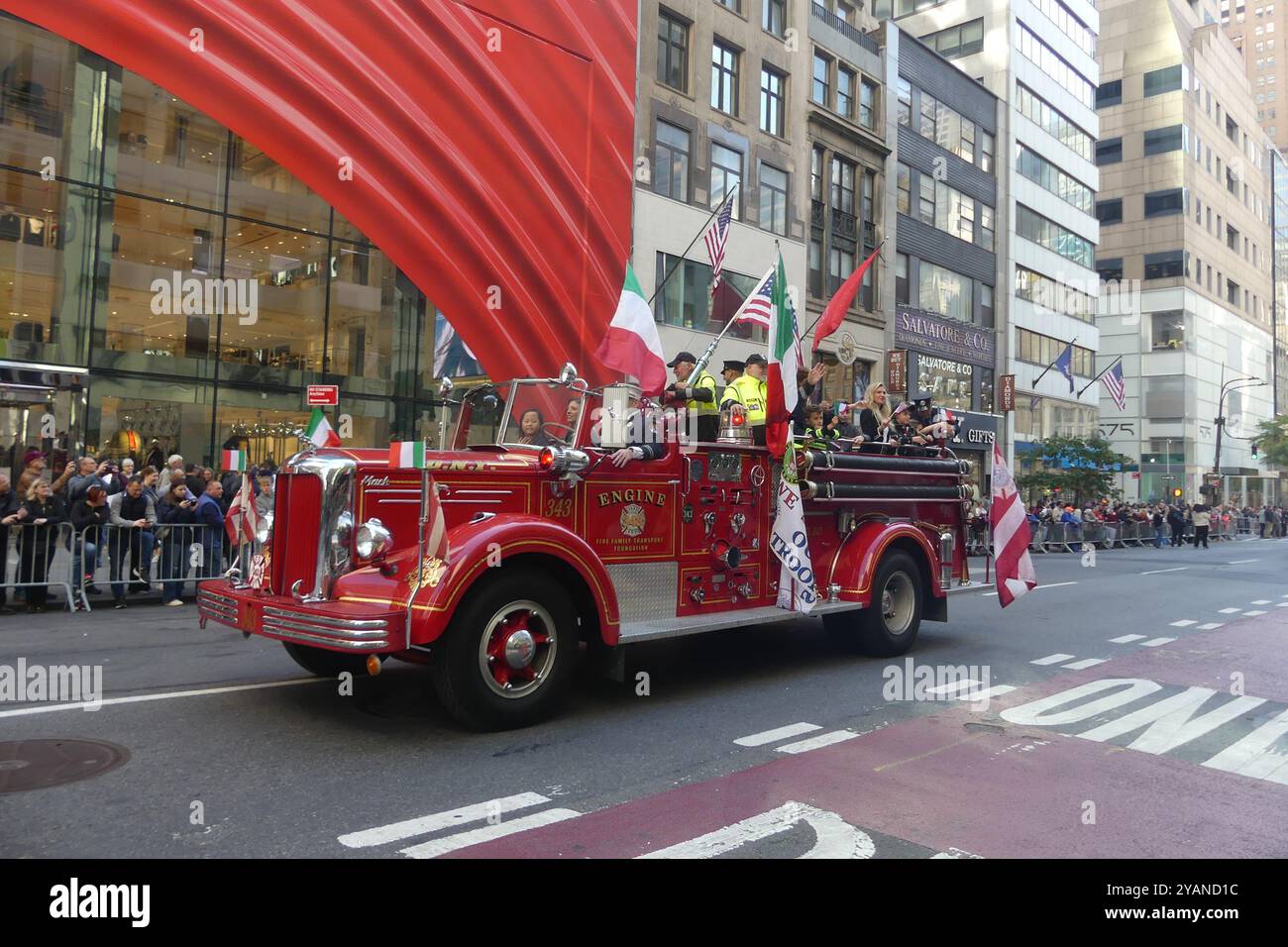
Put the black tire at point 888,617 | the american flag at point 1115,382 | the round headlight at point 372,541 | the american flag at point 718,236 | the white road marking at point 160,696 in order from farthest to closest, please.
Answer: the american flag at point 1115,382
the american flag at point 718,236
the black tire at point 888,617
the white road marking at point 160,696
the round headlight at point 372,541

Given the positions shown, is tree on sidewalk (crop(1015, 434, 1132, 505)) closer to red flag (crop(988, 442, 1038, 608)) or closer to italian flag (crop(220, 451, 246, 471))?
red flag (crop(988, 442, 1038, 608))

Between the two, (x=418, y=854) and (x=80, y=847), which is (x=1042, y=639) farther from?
(x=80, y=847)

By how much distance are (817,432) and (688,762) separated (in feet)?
13.0

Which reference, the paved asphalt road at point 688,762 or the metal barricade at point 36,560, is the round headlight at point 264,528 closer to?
the paved asphalt road at point 688,762

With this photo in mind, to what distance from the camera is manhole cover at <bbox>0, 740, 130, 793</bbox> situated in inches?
188

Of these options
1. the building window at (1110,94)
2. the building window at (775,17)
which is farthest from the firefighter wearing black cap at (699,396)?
the building window at (1110,94)

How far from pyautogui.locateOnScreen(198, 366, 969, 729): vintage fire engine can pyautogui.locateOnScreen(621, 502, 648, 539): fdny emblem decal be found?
0.01m

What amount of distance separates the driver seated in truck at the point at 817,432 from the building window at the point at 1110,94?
68.1 metres

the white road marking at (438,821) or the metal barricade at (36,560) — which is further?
the metal barricade at (36,560)

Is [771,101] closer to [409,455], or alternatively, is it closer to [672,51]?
[672,51]

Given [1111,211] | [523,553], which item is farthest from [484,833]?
[1111,211]

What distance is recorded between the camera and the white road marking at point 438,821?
4.10 meters

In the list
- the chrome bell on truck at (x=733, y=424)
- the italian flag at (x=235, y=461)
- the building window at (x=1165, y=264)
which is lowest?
the italian flag at (x=235, y=461)

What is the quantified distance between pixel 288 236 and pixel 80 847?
1886 centimetres
